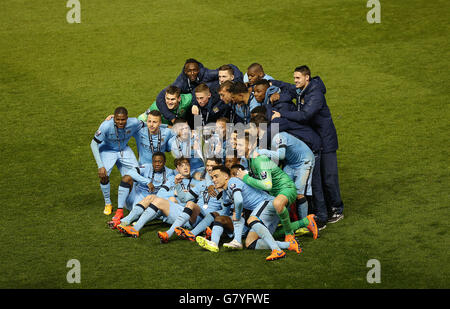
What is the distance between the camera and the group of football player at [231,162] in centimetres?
834

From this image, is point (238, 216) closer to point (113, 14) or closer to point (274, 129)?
point (274, 129)

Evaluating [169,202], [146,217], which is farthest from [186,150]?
[146,217]

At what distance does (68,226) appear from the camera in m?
9.31

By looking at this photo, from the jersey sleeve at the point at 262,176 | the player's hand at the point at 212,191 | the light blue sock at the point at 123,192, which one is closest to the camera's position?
the jersey sleeve at the point at 262,176

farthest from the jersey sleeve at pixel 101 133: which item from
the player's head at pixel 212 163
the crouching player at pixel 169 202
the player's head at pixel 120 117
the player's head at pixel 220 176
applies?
the player's head at pixel 220 176

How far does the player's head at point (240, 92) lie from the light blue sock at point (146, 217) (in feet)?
6.26

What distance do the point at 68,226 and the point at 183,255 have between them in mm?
2040

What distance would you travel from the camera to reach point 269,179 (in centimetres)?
820

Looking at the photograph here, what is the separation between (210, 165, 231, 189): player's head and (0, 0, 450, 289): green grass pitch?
89 centimetres

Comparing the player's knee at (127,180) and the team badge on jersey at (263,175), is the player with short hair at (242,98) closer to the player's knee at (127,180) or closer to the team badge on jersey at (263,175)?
the team badge on jersey at (263,175)

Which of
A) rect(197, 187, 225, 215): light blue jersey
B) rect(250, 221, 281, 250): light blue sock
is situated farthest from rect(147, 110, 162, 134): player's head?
rect(250, 221, 281, 250): light blue sock

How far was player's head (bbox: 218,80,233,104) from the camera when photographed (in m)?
9.38

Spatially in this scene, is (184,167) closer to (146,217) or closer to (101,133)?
(146,217)
